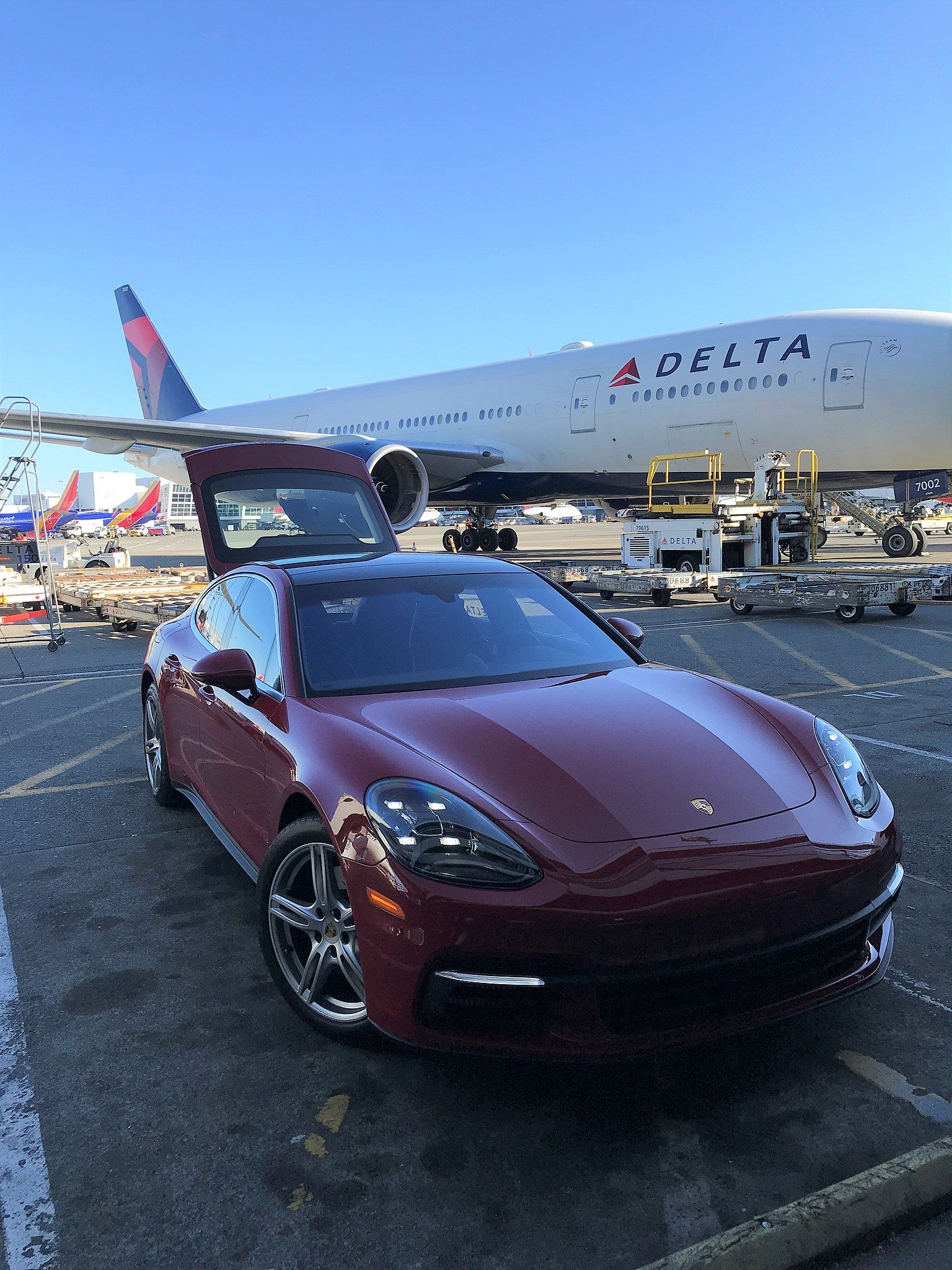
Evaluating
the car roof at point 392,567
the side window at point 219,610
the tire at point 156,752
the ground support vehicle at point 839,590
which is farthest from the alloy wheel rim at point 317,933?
the ground support vehicle at point 839,590

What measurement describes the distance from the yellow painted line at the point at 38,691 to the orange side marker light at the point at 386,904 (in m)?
6.40

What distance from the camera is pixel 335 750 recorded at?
2693 mm

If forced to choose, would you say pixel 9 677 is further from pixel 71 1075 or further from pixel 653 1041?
pixel 653 1041

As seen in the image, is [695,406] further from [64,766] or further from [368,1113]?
[368,1113]

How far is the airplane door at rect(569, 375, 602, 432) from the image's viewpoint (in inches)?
707

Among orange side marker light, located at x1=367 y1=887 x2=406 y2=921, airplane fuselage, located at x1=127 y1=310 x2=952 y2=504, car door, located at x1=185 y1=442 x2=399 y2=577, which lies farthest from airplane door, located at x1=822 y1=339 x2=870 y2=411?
orange side marker light, located at x1=367 y1=887 x2=406 y2=921

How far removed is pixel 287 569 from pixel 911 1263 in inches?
118

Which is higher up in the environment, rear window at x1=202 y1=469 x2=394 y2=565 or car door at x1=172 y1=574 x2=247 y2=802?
rear window at x1=202 y1=469 x2=394 y2=565

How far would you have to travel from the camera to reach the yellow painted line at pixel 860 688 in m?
7.18

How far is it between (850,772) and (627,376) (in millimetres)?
15668

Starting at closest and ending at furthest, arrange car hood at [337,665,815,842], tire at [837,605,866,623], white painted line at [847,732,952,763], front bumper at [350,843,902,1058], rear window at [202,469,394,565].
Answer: front bumper at [350,843,902,1058] < car hood at [337,665,815,842] < white painted line at [847,732,952,763] < rear window at [202,469,394,565] < tire at [837,605,866,623]

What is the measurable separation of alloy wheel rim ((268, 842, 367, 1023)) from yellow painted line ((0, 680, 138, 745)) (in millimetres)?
4409

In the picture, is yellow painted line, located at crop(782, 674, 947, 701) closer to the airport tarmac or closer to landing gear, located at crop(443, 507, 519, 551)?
the airport tarmac

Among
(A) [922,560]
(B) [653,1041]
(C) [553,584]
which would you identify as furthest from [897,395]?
(B) [653,1041]
